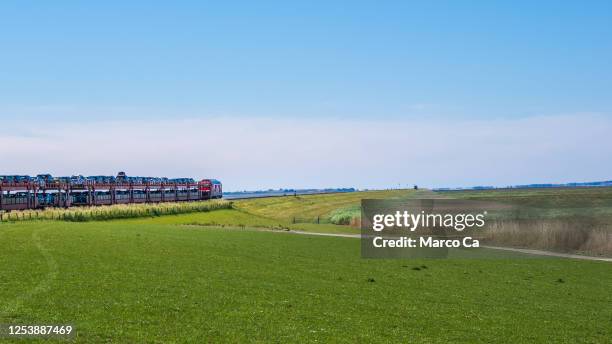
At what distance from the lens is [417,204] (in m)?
94.6

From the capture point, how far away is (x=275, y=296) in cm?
2027

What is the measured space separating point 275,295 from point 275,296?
19cm

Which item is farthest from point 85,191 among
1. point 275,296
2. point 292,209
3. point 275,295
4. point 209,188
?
point 275,296

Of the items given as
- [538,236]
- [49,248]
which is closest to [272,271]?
[49,248]

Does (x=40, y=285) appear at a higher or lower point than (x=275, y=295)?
higher

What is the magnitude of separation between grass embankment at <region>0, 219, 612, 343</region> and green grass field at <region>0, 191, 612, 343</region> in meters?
0.06

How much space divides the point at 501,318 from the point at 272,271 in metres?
11.1

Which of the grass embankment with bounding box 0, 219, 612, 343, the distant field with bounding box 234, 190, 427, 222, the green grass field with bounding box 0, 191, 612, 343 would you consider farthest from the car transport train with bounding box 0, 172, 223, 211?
the grass embankment with bounding box 0, 219, 612, 343

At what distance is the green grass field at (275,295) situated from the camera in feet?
51.3

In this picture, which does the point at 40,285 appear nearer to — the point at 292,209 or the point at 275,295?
the point at 275,295

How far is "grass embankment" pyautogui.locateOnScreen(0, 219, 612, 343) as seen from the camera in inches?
614

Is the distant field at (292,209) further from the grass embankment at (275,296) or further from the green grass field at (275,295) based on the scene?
the grass embankment at (275,296)

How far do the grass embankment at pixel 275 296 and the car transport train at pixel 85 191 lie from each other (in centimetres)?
4957

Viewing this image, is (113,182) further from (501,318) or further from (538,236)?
(501,318)
